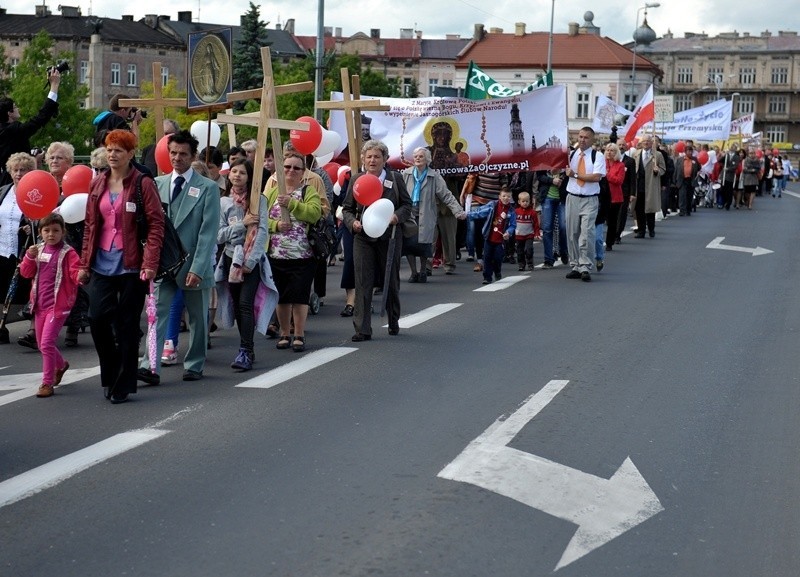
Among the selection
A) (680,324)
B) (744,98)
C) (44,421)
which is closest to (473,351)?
(680,324)

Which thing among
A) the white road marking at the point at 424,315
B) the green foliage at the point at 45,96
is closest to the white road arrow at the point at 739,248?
the white road marking at the point at 424,315

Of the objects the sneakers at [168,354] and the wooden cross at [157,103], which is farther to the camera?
the wooden cross at [157,103]

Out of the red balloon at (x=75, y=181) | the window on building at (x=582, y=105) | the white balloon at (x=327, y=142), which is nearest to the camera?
the red balloon at (x=75, y=181)

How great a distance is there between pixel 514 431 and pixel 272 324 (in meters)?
5.05

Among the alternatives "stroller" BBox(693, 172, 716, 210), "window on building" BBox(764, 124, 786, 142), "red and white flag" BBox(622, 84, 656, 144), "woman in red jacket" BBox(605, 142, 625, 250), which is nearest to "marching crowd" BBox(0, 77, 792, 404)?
"woman in red jacket" BBox(605, 142, 625, 250)

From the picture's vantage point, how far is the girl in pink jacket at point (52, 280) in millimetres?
10359

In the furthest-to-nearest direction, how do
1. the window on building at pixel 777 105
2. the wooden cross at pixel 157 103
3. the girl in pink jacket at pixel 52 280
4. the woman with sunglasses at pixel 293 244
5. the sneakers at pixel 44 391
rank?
the window on building at pixel 777 105, the wooden cross at pixel 157 103, the woman with sunglasses at pixel 293 244, the girl in pink jacket at pixel 52 280, the sneakers at pixel 44 391

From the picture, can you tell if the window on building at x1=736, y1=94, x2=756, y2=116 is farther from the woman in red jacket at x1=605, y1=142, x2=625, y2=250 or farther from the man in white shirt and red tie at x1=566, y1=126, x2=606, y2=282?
the man in white shirt and red tie at x1=566, y1=126, x2=606, y2=282

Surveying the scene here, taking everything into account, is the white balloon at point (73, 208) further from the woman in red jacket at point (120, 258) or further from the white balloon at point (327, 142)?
the white balloon at point (327, 142)

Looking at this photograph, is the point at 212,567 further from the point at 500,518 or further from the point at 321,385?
the point at 321,385

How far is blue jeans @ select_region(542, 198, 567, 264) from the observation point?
819 inches

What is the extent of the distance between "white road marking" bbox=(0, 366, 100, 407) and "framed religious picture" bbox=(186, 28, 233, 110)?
346cm

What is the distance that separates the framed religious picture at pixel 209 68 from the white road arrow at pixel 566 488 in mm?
6095

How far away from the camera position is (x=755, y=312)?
15.8 m
